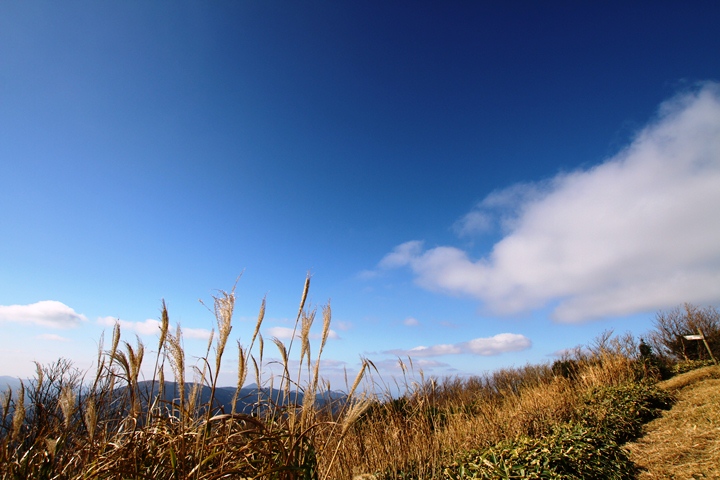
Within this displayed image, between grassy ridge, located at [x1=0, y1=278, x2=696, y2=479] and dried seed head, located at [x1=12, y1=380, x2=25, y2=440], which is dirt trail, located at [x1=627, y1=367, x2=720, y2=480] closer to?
grassy ridge, located at [x1=0, y1=278, x2=696, y2=479]

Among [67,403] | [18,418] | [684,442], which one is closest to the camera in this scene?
[67,403]

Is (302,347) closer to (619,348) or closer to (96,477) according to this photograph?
(96,477)

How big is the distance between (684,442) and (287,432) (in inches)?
258

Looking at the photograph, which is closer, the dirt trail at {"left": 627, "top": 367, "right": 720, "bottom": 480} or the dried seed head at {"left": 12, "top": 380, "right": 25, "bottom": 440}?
the dried seed head at {"left": 12, "top": 380, "right": 25, "bottom": 440}

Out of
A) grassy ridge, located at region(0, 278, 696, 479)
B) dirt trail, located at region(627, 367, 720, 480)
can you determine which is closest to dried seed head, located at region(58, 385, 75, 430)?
grassy ridge, located at region(0, 278, 696, 479)

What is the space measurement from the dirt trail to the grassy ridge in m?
0.30

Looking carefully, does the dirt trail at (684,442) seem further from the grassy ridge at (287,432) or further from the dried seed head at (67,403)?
the dried seed head at (67,403)

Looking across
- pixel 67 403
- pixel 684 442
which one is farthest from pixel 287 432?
pixel 684 442

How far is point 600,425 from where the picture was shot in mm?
6137

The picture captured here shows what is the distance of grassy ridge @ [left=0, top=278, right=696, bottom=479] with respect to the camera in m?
1.71

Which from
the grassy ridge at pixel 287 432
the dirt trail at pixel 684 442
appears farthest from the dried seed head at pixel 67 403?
the dirt trail at pixel 684 442

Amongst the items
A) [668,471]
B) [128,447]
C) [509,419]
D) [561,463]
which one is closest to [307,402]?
[128,447]

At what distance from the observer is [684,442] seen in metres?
4.98

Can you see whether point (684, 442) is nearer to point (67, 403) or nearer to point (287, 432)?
point (287, 432)
